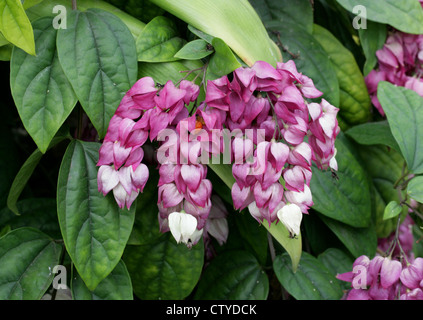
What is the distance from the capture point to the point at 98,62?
2.67 ft

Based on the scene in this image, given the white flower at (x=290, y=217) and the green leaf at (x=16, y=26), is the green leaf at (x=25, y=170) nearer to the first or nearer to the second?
the green leaf at (x=16, y=26)

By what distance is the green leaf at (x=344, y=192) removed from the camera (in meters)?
1.05

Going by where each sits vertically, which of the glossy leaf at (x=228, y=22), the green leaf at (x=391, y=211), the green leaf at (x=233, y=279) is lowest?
the green leaf at (x=233, y=279)

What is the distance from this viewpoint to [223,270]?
43.5 inches

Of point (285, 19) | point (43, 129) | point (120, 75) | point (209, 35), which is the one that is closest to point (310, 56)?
point (285, 19)

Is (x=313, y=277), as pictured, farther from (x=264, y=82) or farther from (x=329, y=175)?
(x=264, y=82)

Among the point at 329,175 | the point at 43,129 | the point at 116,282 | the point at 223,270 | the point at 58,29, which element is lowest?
the point at 223,270

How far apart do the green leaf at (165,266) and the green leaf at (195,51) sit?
380 millimetres

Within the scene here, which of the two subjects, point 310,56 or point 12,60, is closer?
point 12,60

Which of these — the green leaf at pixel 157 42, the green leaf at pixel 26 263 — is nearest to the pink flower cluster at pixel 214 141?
the green leaf at pixel 157 42

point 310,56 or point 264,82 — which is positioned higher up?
point 264,82

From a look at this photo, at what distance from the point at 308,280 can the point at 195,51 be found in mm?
505
